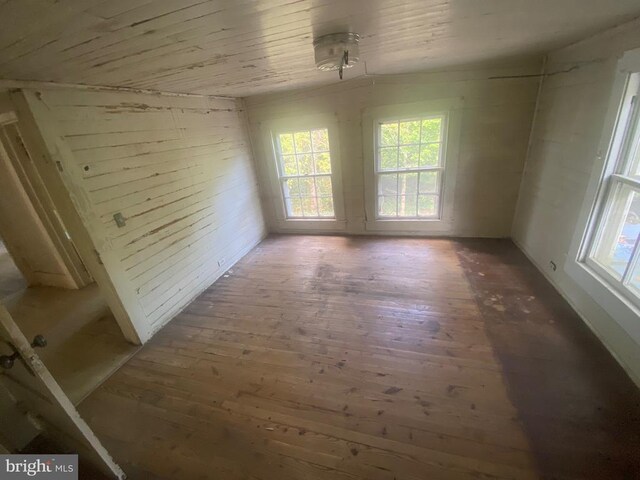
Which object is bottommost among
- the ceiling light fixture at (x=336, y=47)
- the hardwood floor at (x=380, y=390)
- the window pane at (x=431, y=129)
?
the hardwood floor at (x=380, y=390)

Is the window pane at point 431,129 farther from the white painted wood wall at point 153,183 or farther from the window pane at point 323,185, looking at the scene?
the white painted wood wall at point 153,183

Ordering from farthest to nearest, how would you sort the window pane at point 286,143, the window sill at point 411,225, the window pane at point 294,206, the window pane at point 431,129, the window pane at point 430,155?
the window pane at point 294,206
the window pane at point 286,143
the window sill at point 411,225
the window pane at point 430,155
the window pane at point 431,129

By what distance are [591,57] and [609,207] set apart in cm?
128

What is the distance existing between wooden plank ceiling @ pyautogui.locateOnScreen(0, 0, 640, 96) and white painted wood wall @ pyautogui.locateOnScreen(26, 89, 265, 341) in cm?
28

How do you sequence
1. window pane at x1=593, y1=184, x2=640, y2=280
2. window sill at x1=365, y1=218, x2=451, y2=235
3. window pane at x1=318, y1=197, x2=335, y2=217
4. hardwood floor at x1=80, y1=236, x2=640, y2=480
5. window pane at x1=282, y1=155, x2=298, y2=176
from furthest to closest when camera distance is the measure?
window pane at x1=318, y1=197, x2=335, y2=217
window pane at x1=282, y1=155, x2=298, y2=176
window sill at x1=365, y1=218, x2=451, y2=235
window pane at x1=593, y1=184, x2=640, y2=280
hardwood floor at x1=80, y1=236, x2=640, y2=480

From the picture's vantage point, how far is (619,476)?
49.3 inches

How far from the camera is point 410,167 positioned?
3.64 metres

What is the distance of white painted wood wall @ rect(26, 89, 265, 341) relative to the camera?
6.52ft

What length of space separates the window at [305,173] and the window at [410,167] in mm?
805

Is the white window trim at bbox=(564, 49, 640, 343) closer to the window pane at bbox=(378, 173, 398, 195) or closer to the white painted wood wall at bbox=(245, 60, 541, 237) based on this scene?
the white painted wood wall at bbox=(245, 60, 541, 237)

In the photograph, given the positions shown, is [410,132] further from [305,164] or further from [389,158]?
[305,164]

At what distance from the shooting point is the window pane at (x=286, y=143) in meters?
3.99

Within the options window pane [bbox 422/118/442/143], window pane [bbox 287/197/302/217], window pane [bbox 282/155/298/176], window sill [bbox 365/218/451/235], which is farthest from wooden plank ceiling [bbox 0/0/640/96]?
window pane [bbox 287/197/302/217]

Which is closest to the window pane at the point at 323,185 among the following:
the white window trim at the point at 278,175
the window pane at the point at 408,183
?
the white window trim at the point at 278,175
